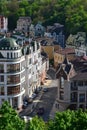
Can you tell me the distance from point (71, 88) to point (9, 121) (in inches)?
520

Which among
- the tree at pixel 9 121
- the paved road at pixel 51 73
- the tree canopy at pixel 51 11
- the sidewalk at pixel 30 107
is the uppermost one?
the tree canopy at pixel 51 11

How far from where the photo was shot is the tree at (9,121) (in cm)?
2984

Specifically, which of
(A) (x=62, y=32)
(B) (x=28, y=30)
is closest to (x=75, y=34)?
(A) (x=62, y=32)

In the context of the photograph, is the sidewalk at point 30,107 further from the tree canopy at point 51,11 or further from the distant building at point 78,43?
the tree canopy at point 51,11

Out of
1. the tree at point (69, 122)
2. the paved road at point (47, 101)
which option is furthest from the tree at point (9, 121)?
the paved road at point (47, 101)

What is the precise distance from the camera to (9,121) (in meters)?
30.4

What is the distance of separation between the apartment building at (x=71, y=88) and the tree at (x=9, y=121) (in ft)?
39.2

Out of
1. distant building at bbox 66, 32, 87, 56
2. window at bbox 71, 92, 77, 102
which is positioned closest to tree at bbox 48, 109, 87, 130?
window at bbox 71, 92, 77, 102

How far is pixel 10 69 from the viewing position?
4425 cm

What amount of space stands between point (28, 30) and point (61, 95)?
39.5 meters

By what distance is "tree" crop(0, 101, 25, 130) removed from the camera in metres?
29.8

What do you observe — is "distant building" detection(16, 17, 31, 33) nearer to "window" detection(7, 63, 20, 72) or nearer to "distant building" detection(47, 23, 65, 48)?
"distant building" detection(47, 23, 65, 48)

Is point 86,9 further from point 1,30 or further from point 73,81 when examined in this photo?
point 73,81

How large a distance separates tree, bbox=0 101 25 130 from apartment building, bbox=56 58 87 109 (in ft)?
39.2
